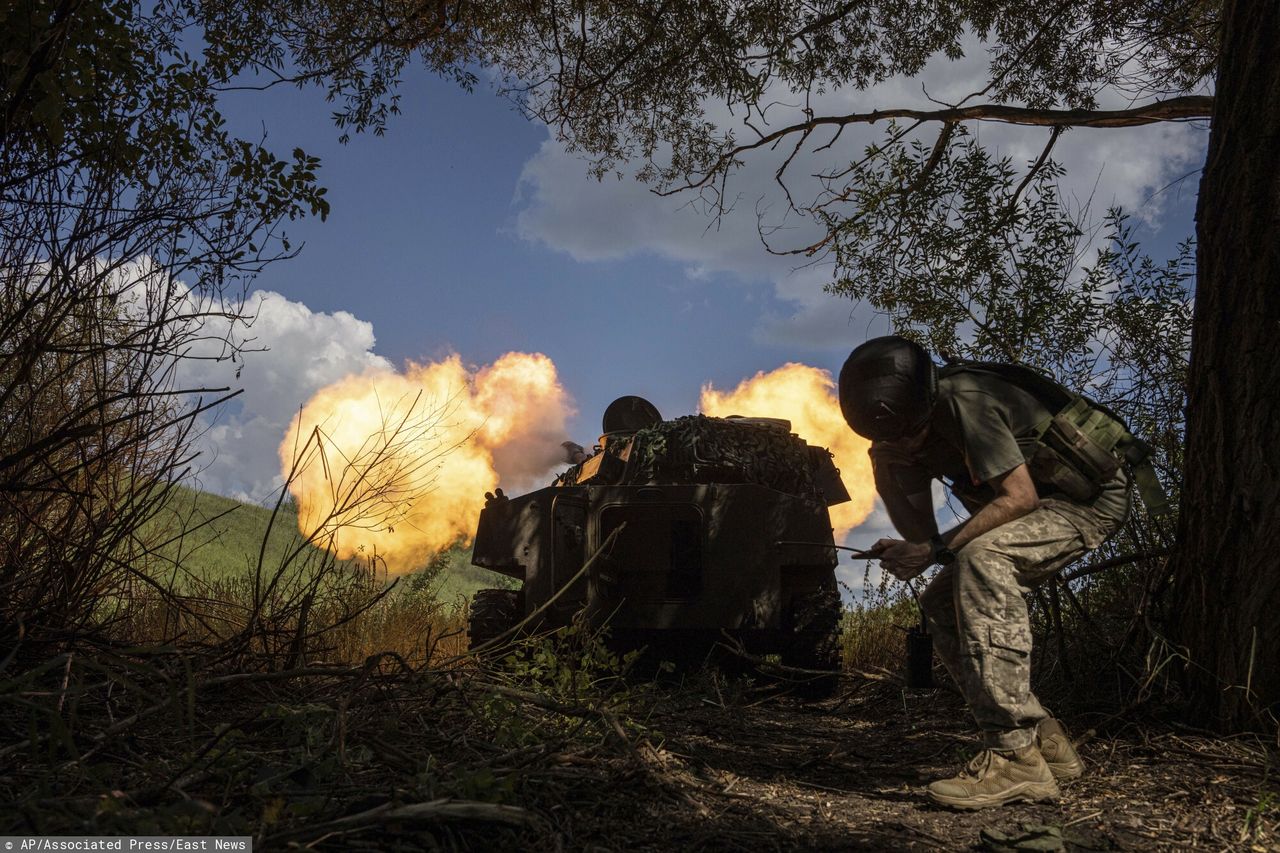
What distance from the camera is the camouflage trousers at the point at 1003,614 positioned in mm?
3805

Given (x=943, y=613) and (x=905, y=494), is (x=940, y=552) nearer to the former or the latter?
(x=943, y=613)

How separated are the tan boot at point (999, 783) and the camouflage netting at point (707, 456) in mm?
5057

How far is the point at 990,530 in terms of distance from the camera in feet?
12.8

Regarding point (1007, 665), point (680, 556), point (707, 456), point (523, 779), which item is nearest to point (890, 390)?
point (1007, 665)

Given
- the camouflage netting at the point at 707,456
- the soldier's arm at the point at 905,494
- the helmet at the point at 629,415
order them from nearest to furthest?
the soldier's arm at the point at 905,494 → the camouflage netting at the point at 707,456 → the helmet at the point at 629,415

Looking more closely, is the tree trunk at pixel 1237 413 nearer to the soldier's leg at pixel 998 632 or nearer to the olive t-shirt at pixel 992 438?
the olive t-shirt at pixel 992 438

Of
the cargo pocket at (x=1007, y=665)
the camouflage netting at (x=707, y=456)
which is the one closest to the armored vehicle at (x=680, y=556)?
the camouflage netting at (x=707, y=456)

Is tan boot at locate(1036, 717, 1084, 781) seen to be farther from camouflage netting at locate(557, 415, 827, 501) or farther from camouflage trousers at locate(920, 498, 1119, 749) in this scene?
camouflage netting at locate(557, 415, 827, 501)

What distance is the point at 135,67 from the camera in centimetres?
512

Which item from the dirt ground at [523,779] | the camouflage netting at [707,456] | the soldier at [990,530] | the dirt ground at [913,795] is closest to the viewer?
the dirt ground at [523,779]

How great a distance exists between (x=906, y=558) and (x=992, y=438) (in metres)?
0.57

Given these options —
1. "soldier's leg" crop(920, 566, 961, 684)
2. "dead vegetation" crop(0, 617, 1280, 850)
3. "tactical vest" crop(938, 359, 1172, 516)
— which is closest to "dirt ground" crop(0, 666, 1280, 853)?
"dead vegetation" crop(0, 617, 1280, 850)

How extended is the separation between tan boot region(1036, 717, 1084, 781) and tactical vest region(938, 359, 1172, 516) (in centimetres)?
95

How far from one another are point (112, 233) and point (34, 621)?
5.69ft
